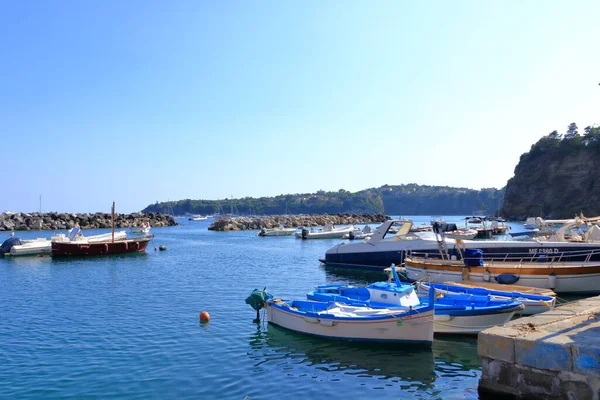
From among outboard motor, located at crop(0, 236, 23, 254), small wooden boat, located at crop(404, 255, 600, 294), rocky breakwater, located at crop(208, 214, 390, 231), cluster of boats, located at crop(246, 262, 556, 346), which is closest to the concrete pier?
cluster of boats, located at crop(246, 262, 556, 346)

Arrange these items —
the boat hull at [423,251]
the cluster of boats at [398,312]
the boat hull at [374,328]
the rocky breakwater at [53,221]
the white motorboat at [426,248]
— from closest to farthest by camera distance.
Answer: the boat hull at [374,328] → the cluster of boats at [398,312] → the boat hull at [423,251] → the white motorboat at [426,248] → the rocky breakwater at [53,221]

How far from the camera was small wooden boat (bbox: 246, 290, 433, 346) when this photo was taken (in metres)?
13.9

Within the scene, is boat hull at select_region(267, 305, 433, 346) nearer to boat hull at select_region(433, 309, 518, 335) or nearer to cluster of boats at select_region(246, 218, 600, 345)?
cluster of boats at select_region(246, 218, 600, 345)

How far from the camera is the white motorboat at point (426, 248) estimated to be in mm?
26516

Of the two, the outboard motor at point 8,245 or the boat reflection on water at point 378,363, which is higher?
the outboard motor at point 8,245

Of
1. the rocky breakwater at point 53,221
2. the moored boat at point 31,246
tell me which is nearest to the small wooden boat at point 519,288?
the moored boat at point 31,246

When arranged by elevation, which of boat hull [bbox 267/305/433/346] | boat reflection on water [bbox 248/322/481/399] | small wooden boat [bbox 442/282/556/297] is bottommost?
boat reflection on water [bbox 248/322/481/399]

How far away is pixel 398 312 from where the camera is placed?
14.1 m

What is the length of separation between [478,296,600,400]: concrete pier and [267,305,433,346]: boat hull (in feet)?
13.3

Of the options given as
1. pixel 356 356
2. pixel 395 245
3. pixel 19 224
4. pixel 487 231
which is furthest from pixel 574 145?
pixel 19 224

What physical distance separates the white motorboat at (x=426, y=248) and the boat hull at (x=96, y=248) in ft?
78.5

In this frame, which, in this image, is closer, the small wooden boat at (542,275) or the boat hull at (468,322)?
the boat hull at (468,322)

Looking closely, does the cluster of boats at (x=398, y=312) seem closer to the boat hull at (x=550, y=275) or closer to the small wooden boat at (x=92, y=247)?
the boat hull at (x=550, y=275)

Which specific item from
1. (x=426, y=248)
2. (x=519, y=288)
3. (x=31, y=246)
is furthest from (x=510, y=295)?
(x=31, y=246)
